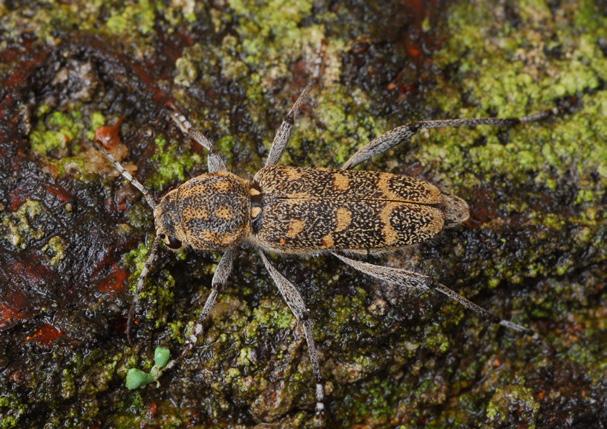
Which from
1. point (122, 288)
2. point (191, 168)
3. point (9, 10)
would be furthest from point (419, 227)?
point (9, 10)

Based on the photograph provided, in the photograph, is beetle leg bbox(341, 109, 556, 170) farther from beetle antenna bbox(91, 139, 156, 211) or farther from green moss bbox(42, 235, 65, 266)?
green moss bbox(42, 235, 65, 266)

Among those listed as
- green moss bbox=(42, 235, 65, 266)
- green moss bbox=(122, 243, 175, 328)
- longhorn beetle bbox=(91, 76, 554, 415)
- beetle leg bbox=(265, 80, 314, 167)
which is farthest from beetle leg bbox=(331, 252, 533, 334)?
green moss bbox=(42, 235, 65, 266)

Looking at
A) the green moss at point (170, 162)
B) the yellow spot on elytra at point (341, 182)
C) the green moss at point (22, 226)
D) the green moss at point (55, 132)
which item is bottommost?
the yellow spot on elytra at point (341, 182)

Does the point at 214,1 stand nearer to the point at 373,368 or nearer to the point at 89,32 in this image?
the point at 89,32

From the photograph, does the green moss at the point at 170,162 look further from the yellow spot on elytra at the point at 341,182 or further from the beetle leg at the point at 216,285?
the yellow spot on elytra at the point at 341,182

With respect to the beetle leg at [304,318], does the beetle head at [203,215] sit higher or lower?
higher

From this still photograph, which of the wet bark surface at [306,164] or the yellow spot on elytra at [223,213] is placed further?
the yellow spot on elytra at [223,213]

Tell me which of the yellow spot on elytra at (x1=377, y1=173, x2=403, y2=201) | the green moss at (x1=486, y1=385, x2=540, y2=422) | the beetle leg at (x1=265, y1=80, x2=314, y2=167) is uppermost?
the beetle leg at (x1=265, y1=80, x2=314, y2=167)

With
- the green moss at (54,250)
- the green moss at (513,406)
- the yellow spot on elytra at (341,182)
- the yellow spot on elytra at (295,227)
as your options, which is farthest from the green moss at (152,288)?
the green moss at (513,406)
